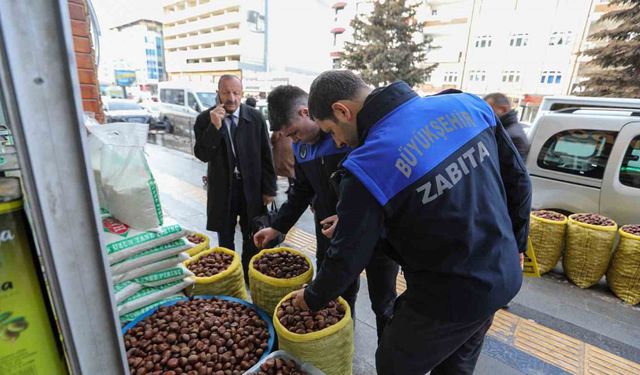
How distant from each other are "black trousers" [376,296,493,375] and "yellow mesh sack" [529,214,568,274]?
2873 millimetres

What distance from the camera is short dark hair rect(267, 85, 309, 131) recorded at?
79.2 inches

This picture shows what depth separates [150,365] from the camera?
1.45 metres

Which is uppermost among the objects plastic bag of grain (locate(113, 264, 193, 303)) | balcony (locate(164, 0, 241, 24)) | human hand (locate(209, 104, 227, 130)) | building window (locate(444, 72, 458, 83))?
balcony (locate(164, 0, 241, 24))

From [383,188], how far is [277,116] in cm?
111

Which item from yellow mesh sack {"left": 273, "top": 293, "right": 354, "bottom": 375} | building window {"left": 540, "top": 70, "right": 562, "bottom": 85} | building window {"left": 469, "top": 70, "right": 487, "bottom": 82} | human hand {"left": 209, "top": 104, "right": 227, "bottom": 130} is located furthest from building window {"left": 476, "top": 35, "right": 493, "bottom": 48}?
yellow mesh sack {"left": 273, "top": 293, "right": 354, "bottom": 375}

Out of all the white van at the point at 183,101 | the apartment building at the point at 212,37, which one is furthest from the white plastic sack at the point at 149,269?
the apartment building at the point at 212,37

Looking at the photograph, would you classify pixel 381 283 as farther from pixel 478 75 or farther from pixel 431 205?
pixel 478 75

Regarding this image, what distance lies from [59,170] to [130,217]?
3.55 feet

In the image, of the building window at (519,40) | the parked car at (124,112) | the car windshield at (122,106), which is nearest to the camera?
Result: the parked car at (124,112)

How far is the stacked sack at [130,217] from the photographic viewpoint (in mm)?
1432

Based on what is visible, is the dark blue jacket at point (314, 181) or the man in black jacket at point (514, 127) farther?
the man in black jacket at point (514, 127)

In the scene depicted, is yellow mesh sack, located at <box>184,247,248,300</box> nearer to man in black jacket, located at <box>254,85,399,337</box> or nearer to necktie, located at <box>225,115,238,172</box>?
man in black jacket, located at <box>254,85,399,337</box>

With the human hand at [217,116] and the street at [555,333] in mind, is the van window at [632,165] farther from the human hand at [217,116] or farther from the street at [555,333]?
the human hand at [217,116]

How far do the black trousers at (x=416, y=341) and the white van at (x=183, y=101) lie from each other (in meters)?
12.0
